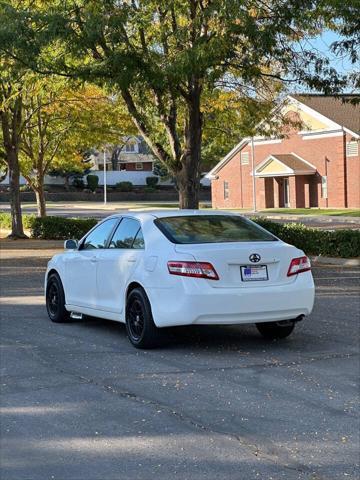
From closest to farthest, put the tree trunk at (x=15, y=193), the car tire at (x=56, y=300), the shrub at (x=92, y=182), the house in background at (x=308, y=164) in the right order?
the car tire at (x=56, y=300), the tree trunk at (x=15, y=193), the house in background at (x=308, y=164), the shrub at (x=92, y=182)

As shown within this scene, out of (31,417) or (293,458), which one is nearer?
(293,458)

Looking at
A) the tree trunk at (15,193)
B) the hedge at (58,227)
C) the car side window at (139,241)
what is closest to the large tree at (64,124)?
the tree trunk at (15,193)

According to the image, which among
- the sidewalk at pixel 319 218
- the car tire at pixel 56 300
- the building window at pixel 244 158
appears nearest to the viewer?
the car tire at pixel 56 300

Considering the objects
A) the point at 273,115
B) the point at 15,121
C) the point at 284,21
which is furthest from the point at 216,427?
the point at 15,121

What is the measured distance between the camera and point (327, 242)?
1850 cm

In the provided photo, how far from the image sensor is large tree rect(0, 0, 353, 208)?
1444 centimetres

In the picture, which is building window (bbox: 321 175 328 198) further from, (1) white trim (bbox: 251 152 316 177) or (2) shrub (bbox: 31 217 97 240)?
(2) shrub (bbox: 31 217 97 240)

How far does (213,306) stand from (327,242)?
1113 cm

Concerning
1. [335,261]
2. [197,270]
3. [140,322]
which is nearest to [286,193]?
[335,261]

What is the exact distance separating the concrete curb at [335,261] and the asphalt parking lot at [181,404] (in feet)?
25.3

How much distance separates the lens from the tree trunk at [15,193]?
27531 mm

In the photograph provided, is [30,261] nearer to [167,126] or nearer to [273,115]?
[167,126]

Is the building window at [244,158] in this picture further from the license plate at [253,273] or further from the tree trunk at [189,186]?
the license plate at [253,273]

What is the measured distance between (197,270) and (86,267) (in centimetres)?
221
